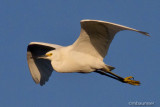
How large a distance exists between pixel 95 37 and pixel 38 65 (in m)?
3.45

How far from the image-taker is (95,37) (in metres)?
10.2

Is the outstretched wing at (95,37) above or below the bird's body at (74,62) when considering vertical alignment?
above

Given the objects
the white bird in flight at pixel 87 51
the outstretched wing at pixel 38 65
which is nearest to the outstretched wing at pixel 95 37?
the white bird in flight at pixel 87 51

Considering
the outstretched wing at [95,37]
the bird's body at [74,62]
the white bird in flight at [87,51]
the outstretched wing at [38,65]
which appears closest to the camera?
the outstretched wing at [95,37]

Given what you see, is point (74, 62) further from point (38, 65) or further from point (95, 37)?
point (38, 65)

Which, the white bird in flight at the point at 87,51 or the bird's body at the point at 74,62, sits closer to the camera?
the white bird in flight at the point at 87,51

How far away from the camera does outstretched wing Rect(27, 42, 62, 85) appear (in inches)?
505

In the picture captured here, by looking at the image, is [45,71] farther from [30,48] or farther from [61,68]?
[61,68]

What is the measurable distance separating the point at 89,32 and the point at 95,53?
2.94ft

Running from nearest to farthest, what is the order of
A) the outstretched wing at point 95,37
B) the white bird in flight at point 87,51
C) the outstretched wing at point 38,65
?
1. the outstretched wing at point 95,37
2. the white bird in flight at point 87,51
3. the outstretched wing at point 38,65

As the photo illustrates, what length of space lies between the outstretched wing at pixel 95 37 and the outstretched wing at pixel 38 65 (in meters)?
2.48

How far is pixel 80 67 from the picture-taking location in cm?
1055

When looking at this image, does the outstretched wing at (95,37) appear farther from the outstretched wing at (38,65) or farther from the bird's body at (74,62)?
the outstretched wing at (38,65)

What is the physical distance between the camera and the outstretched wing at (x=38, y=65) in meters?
12.8
